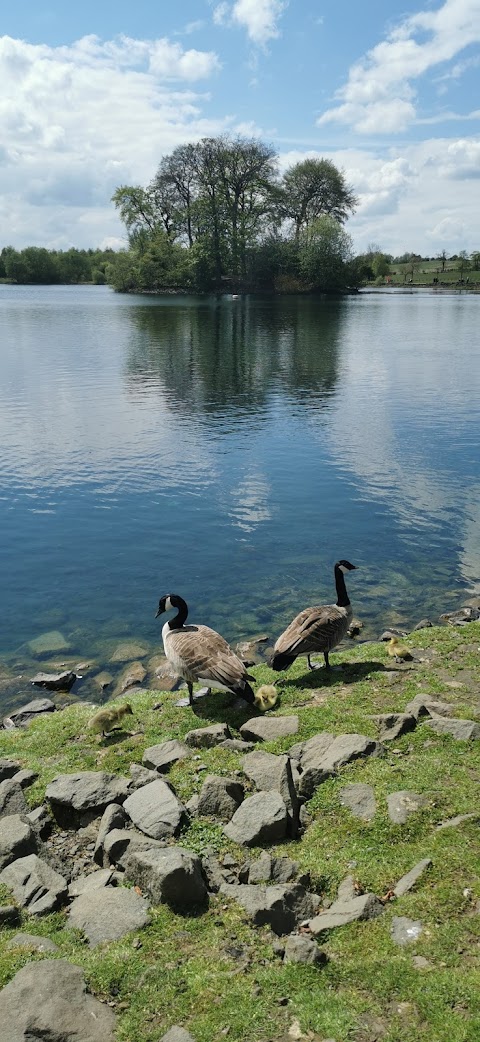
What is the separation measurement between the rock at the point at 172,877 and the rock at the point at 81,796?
6.36ft

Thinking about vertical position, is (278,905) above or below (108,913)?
above

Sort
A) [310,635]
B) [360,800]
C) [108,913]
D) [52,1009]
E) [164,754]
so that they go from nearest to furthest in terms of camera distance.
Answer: [52,1009] < [108,913] < [360,800] < [164,754] < [310,635]

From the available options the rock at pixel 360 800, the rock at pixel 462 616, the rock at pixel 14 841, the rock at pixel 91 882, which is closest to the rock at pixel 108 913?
the rock at pixel 91 882

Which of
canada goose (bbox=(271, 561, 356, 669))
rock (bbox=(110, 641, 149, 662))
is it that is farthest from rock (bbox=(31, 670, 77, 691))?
canada goose (bbox=(271, 561, 356, 669))

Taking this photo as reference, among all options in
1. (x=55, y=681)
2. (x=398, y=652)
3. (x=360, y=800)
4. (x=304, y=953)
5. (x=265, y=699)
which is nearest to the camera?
(x=304, y=953)

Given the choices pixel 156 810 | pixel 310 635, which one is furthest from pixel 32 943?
pixel 310 635

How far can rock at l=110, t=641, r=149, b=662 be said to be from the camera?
19781 millimetres

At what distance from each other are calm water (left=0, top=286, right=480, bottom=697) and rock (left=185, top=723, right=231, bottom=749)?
25.4ft

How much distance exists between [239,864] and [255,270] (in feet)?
576

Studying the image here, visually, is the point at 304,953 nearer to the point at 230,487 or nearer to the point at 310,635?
the point at 310,635

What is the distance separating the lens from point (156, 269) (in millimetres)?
182000

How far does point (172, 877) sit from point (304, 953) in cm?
176

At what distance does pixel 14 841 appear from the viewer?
32.2 ft

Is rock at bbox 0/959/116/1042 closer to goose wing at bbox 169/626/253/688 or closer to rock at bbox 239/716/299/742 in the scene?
rock at bbox 239/716/299/742
